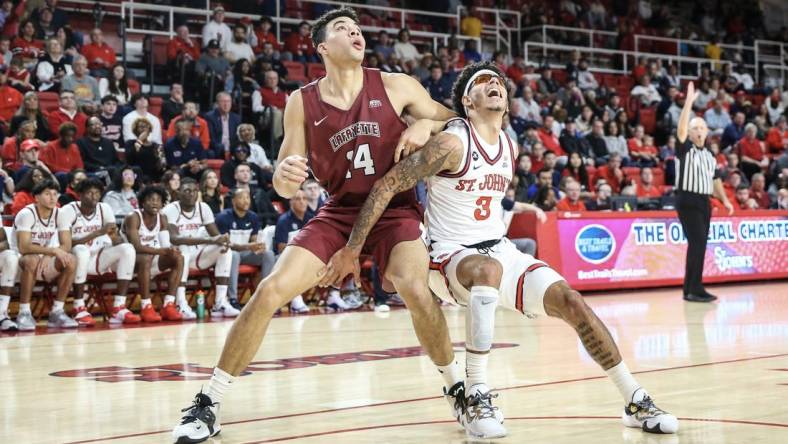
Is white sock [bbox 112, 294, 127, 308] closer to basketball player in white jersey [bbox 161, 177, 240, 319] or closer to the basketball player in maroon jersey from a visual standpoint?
basketball player in white jersey [bbox 161, 177, 240, 319]

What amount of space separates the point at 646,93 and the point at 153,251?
14133mm

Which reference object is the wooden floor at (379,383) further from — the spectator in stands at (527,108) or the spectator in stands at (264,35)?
the spectator in stands at (527,108)

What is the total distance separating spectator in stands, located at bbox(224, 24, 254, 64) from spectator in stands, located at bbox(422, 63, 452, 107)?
10.1 feet

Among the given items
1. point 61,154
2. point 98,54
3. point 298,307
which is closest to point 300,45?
point 98,54

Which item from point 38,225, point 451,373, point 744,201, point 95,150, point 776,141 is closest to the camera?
point 451,373

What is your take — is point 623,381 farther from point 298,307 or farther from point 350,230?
point 298,307

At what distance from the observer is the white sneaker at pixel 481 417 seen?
15.3 feet

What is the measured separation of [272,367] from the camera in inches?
294

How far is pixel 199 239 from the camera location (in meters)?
12.4

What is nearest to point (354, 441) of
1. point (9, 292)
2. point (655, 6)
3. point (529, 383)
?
point (529, 383)

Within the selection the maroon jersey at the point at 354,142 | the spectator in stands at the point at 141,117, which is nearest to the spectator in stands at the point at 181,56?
the spectator in stands at the point at 141,117

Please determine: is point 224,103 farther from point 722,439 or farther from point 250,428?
point 722,439

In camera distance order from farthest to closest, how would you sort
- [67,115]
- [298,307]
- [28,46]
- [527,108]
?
[527,108], [28,46], [67,115], [298,307]

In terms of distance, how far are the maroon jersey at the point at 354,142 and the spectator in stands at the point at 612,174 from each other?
1334 centimetres
